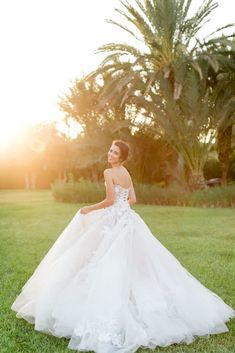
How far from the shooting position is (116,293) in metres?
4.74

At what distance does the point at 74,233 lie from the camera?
5.49 m

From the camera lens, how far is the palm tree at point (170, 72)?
68.2 ft

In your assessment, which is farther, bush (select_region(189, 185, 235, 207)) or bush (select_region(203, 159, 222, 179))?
bush (select_region(203, 159, 222, 179))

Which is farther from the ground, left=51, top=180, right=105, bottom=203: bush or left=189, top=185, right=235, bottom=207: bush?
left=51, top=180, right=105, bottom=203: bush

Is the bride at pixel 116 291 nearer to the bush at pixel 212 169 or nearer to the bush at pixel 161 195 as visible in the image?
the bush at pixel 161 195

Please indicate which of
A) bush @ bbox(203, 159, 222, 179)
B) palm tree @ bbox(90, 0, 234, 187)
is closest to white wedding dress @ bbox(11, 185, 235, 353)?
palm tree @ bbox(90, 0, 234, 187)

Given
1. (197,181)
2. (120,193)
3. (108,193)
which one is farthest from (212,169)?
(108,193)

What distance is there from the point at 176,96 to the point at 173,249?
11.2 metres

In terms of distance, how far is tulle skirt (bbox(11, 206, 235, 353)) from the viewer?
4.56 m

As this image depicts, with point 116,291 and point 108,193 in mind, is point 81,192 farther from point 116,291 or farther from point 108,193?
point 116,291

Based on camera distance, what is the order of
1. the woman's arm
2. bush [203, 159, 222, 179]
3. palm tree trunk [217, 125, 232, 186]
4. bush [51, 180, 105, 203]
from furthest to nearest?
1. bush [203, 159, 222, 179]
2. bush [51, 180, 105, 203]
3. palm tree trunk [217, 125, 232, 186]
4. the woman's arm

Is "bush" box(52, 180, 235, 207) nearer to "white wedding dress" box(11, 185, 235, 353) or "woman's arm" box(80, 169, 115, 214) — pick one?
"white wedding dress" box(11, 185, 235, 353)

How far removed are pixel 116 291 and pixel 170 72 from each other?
60.3 ft

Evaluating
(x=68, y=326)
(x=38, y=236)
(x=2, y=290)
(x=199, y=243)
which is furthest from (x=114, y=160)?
(x=38, y=236)
